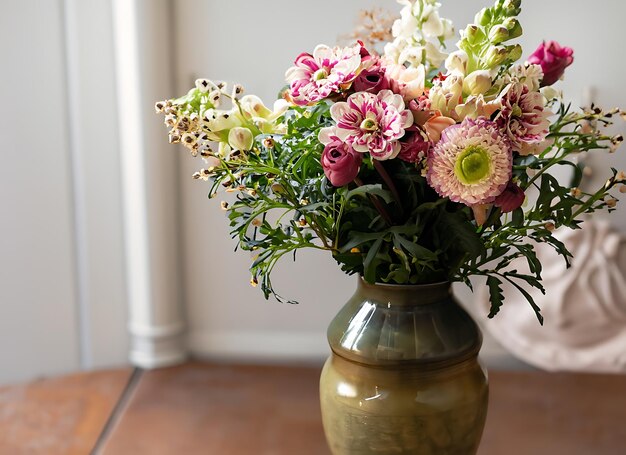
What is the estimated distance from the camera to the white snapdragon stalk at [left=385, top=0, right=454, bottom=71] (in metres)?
0.81

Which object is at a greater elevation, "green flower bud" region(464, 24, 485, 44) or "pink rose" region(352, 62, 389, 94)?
"green flower bud" region(464, 24, 485, 44)

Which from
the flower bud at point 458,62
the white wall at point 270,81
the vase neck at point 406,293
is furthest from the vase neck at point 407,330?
the white wall at point 270,81

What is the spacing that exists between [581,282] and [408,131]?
2.72ft

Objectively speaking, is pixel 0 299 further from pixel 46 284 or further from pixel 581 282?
pixel 581 282

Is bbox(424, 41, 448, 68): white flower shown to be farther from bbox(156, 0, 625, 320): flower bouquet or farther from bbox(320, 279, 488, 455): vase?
bbox(320, 279, 488, 455): vase

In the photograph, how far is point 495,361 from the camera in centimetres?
150

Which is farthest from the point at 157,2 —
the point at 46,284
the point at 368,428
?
the point at 368,428

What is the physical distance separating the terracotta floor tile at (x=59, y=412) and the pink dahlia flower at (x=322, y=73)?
2.33ft

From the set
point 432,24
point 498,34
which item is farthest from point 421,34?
point 498,34

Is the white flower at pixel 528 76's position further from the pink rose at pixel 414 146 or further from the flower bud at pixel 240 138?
the flower bud at pixel 240 138

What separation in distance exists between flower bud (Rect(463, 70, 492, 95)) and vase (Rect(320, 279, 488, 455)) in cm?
22

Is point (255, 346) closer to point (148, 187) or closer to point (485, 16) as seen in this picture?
point (148, 187)

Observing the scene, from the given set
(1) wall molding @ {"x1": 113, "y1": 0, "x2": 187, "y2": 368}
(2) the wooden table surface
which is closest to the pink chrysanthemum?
(2) the wooden table surface

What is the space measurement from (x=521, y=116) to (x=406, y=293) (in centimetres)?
22
